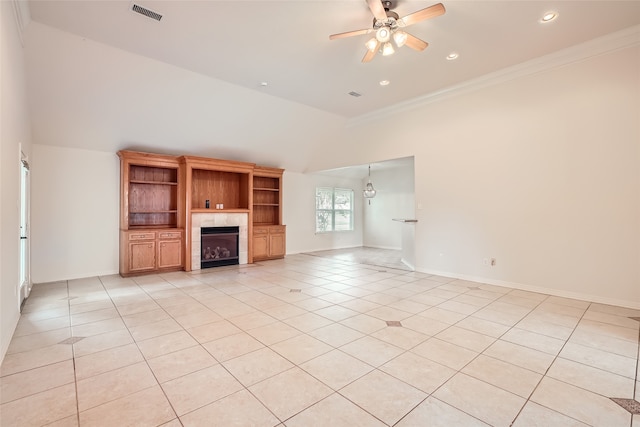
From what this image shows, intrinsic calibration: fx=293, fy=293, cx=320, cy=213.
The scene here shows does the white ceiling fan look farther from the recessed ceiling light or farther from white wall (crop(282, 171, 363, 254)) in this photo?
white wall (crop(282, 171, 363, 254))

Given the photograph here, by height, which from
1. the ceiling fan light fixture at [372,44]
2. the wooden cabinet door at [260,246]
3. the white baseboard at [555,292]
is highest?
the ceiling fan light fixture at [372,44]

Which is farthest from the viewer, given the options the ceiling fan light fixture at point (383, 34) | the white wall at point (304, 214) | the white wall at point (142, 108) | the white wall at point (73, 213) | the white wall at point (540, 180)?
the white wall at point (304, 214)

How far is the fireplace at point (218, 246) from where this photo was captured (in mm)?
6625

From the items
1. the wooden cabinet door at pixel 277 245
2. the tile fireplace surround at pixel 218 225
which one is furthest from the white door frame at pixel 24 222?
the wooden cabinet door at pixel 277 245

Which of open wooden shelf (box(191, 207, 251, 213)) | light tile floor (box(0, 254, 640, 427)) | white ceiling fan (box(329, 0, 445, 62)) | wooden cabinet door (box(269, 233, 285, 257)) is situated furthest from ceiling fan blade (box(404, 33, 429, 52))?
wooden cabinet door (box(269, 233, 285, 257))

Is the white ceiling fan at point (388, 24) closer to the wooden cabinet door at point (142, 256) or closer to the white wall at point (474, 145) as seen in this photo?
the white wall at point (474, 145)

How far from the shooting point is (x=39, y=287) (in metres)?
4.94

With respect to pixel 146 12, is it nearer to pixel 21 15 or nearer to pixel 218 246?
pixel 21 15

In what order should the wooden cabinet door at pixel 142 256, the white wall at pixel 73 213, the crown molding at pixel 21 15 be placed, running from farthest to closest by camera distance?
the wooden cabinet door at pixel 142 256, the white wall at pixel 73 213, the crown molding at pixel 21 15

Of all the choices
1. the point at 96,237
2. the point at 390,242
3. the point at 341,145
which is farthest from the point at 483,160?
the point at 96,237

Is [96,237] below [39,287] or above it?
above

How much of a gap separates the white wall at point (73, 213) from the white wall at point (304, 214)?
4.35 metres

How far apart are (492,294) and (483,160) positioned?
2.29 m

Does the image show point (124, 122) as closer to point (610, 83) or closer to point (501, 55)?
point (501, 55)
